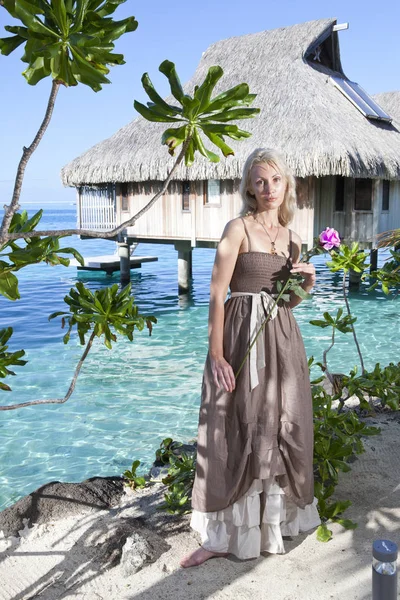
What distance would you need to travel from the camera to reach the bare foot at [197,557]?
2.76 metres

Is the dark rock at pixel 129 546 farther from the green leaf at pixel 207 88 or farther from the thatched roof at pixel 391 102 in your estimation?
the thatched roof at pixel 391 102

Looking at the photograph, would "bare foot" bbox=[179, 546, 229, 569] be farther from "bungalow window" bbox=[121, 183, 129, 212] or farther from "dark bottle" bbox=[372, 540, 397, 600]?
"bungalow window" bbox=[121, 183, 129, 212]

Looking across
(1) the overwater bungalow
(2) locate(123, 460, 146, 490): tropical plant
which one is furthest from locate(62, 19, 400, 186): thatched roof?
(2) locate(123, 460, 146, 490): tropical plant

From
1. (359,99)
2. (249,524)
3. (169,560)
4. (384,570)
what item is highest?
(359,99)

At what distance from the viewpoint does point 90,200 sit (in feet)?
52.7

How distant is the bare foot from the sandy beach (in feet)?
0.09

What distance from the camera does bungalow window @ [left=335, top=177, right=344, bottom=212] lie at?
13445 mm

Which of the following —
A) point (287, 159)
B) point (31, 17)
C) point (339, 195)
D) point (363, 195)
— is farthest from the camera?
point (363, 195)

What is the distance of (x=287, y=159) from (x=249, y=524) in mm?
10183

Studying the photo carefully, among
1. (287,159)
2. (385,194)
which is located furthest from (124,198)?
(385,194)

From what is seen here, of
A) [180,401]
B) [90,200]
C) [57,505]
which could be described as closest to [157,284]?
[90,200]

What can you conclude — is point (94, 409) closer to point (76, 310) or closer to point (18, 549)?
point (18, 549)

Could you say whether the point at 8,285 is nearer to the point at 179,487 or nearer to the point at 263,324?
the point at 263,324

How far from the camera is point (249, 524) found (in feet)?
8.84
